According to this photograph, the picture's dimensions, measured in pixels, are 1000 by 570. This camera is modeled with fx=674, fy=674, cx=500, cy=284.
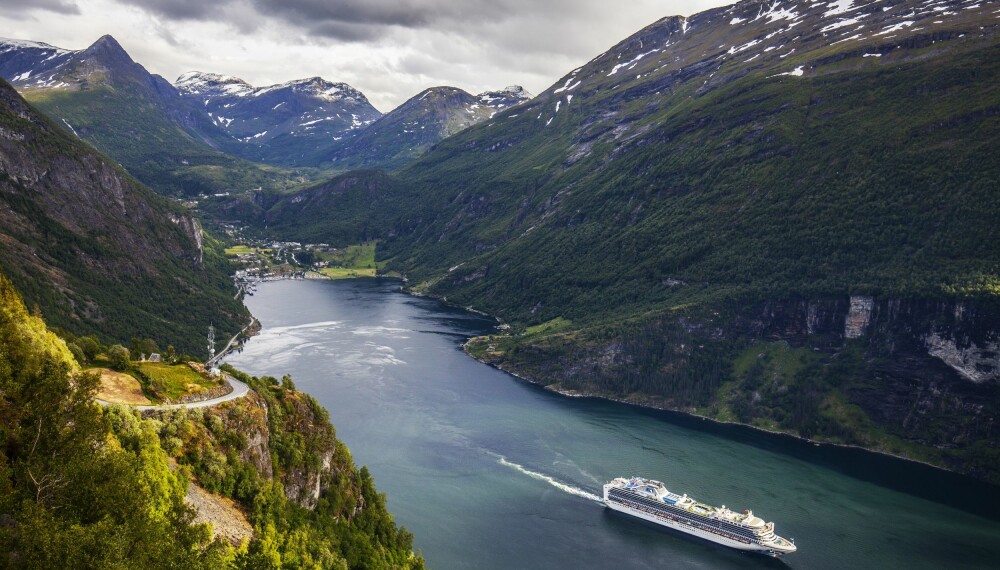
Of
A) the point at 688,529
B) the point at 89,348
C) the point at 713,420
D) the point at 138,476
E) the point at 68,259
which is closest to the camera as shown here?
the point at 138,476

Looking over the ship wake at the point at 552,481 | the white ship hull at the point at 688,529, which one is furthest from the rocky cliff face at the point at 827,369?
the white ship hull at the point at 688,529

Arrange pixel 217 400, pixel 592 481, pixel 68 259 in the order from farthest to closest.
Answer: pixel 68 259
pixel 592 481
pixel 217 400

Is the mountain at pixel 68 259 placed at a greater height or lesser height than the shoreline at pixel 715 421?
greater

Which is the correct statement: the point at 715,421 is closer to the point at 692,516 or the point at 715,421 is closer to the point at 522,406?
the point at 522,406

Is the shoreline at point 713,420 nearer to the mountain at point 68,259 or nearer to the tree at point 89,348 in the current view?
the mountain at point 68,259

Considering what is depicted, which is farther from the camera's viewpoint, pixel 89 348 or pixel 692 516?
pixel 692 516

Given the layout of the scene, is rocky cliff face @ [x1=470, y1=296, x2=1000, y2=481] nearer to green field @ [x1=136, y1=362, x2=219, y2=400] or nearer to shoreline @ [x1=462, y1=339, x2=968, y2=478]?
shoreline @ [x1=462, y1=339, x2=968, y2=478]

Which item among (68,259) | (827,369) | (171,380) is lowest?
(68,259)

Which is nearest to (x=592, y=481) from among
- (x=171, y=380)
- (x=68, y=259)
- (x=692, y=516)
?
(x=692, y=516)
